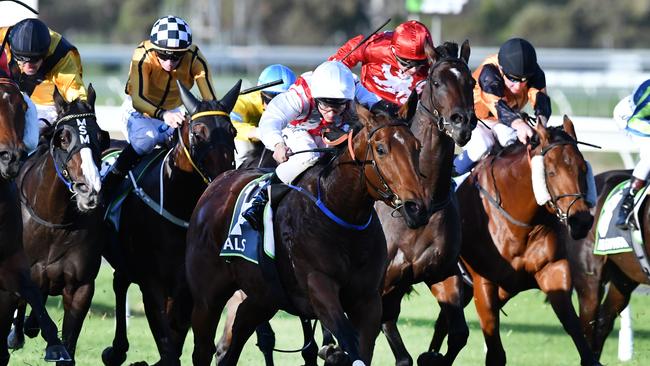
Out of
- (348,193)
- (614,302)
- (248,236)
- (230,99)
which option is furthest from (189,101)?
(614,302)

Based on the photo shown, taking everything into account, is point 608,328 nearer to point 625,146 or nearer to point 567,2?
point 625,146

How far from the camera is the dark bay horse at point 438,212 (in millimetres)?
7461

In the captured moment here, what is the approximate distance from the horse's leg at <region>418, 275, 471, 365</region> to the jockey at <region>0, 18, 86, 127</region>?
2.49 meters

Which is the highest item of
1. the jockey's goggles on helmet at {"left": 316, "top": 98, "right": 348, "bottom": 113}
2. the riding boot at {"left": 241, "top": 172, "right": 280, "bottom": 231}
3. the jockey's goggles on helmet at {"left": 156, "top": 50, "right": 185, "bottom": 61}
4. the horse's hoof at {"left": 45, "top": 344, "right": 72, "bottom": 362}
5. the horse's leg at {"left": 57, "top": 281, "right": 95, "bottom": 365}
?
the jockey's goggles on helmet at {"left": 316, "top": 98, "right": 348, "bottom": 113}

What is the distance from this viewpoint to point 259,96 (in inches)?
402

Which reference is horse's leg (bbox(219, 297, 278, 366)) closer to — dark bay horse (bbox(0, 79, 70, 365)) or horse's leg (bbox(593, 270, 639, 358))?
dark bay horse (bbox(0, 79, 70, 365))

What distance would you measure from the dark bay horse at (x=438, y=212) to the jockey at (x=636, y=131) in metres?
1.60

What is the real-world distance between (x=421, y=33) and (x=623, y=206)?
2.21 meters

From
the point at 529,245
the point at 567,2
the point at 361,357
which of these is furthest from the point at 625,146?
the point at 567,2

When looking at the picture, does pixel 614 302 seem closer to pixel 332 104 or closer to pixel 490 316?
pixel 490 316

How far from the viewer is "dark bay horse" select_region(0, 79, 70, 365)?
6.86 metres

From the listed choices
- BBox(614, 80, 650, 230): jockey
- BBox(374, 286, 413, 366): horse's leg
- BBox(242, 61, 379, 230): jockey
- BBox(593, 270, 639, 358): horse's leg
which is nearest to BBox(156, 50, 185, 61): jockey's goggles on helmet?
BBox(242, 61, 379, 230): jockey

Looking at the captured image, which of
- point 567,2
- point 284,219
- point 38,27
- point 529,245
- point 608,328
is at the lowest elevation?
point 567,2

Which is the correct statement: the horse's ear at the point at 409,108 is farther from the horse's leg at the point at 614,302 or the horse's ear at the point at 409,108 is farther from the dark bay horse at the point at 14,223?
the horse's leg at the point at 614,302
